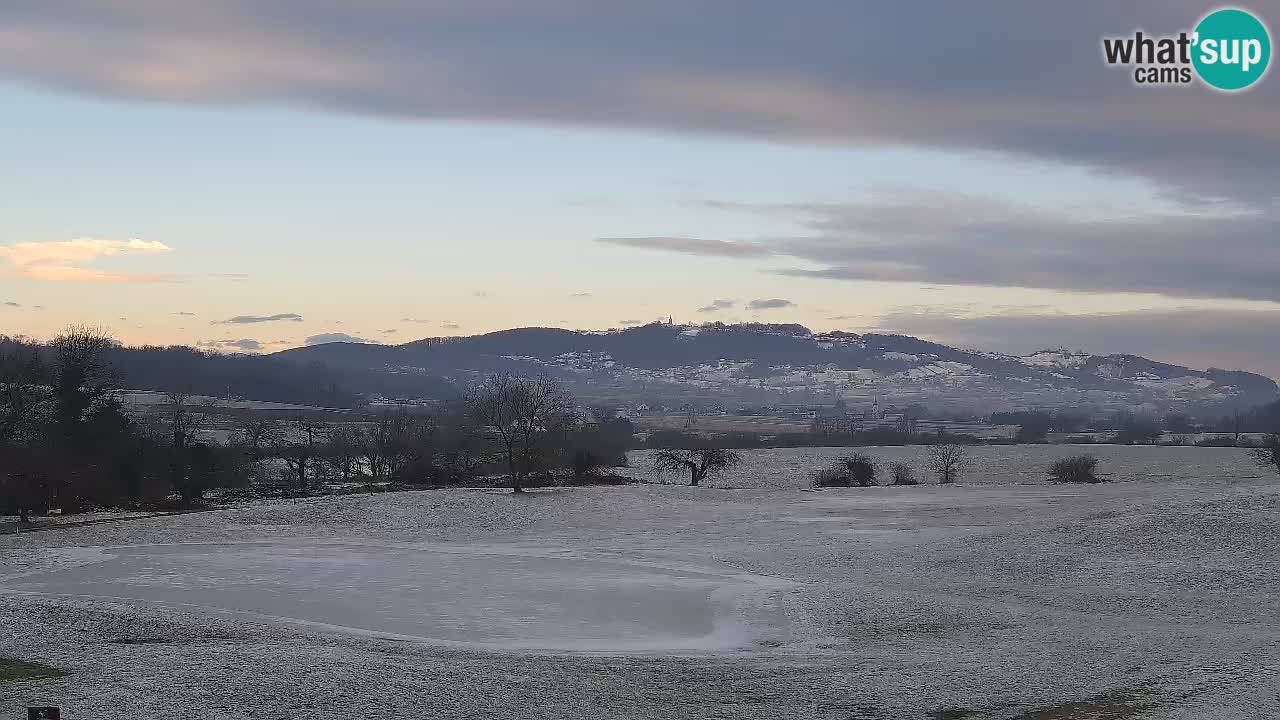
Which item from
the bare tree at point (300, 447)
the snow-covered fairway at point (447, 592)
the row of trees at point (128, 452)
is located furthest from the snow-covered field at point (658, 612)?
the bare tree at point (300, 447)

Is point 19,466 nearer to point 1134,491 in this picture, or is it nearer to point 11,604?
point 11,604

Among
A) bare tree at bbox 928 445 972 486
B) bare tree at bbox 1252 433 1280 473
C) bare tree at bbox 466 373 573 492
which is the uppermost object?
bare tree at bbox 466 373 573 492

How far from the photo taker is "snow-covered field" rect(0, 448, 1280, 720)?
21.1 m

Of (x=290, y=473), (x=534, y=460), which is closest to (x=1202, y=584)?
(x=534, y=460)

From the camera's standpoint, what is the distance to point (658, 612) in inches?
1293

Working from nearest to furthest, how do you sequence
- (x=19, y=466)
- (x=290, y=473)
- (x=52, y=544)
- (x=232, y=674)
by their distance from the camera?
(x=232, y=674), (x=52, y=544), (x=19, y=466), (x=290, y=473)

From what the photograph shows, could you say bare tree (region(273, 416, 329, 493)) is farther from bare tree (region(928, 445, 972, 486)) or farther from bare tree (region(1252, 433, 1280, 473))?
bare tree (region(1252, 433, 1280, 473))

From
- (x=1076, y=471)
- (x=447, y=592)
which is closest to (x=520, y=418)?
(x=447, y=592)

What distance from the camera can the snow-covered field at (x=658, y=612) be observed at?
69.1 feet

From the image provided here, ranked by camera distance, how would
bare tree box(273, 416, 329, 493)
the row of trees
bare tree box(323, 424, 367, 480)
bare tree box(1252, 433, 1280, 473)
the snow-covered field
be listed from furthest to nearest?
bare tree box(323, 424, 367, 480) < bare tree box(273, 416, 329, 493) < bare tree box(1252, 433, 1280, 473) < the row of trees < the snow-covered field

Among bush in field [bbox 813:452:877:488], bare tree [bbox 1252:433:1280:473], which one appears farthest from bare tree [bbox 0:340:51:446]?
bare tree [bbox 1252:433:1280:473]

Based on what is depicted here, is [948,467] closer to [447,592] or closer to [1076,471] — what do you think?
[1076,471]

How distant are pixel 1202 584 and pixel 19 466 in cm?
5324

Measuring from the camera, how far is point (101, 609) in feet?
99.1
